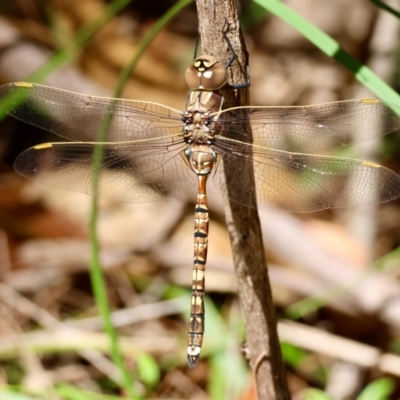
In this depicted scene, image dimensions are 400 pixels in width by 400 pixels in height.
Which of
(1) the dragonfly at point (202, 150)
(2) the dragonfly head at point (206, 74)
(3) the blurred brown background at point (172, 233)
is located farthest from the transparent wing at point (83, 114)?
(3) the blurred brown background at point (172, 233)

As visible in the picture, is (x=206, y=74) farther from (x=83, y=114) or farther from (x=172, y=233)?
(x=172, y=233)

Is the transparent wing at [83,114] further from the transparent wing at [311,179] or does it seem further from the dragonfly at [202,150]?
the transparent wing at [311,179]

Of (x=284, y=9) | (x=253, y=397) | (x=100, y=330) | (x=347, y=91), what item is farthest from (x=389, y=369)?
(x=347, y=91)

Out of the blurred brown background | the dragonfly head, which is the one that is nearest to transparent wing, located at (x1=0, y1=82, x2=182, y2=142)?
the dragonfly head

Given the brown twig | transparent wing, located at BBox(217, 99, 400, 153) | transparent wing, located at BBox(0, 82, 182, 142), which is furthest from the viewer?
transparent wing, located at BBox(0, 82, 182, 142)

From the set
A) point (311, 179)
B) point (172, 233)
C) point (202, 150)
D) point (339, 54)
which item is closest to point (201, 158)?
point (202, 150)

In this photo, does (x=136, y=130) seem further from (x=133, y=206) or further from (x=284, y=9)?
(x=133, y=206)

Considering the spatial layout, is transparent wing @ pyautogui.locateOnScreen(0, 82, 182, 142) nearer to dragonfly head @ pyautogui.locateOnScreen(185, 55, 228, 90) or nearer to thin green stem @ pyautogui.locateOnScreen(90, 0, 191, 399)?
thin green stem @ pyautogui.locateOnScreen(90, 0, 191, 399)

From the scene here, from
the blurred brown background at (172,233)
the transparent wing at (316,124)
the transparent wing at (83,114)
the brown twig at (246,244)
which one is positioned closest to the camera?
the brown twig at (246,244)
